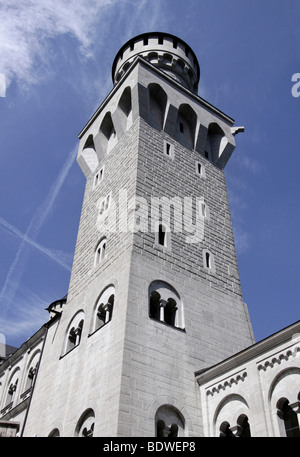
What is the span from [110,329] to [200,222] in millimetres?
6137

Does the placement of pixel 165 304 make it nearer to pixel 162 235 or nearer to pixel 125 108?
pixel 162 235

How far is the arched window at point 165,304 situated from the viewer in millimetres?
13625

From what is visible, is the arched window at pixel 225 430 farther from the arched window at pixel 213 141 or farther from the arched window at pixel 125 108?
the arched window at pixel 125 108

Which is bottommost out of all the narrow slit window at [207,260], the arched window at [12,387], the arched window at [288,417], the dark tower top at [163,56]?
the arched window at [288,417]

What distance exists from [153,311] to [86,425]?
3.68m

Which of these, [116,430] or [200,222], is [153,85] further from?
[116,430]

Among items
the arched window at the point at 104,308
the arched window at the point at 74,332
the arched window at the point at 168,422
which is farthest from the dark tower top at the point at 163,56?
the arched window at the point at 168,422

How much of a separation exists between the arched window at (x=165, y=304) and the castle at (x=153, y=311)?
43mm

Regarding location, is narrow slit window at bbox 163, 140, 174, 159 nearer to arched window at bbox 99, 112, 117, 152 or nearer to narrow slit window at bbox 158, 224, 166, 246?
arched window at bbox 99, 112, 117, 152

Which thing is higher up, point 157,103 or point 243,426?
point 157,103

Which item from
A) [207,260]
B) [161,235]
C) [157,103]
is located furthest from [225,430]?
[157,103]

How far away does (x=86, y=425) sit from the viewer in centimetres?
1188

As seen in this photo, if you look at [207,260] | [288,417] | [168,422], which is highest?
[207,260]

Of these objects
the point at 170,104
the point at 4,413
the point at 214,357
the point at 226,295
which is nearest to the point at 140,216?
the point at 226,295
